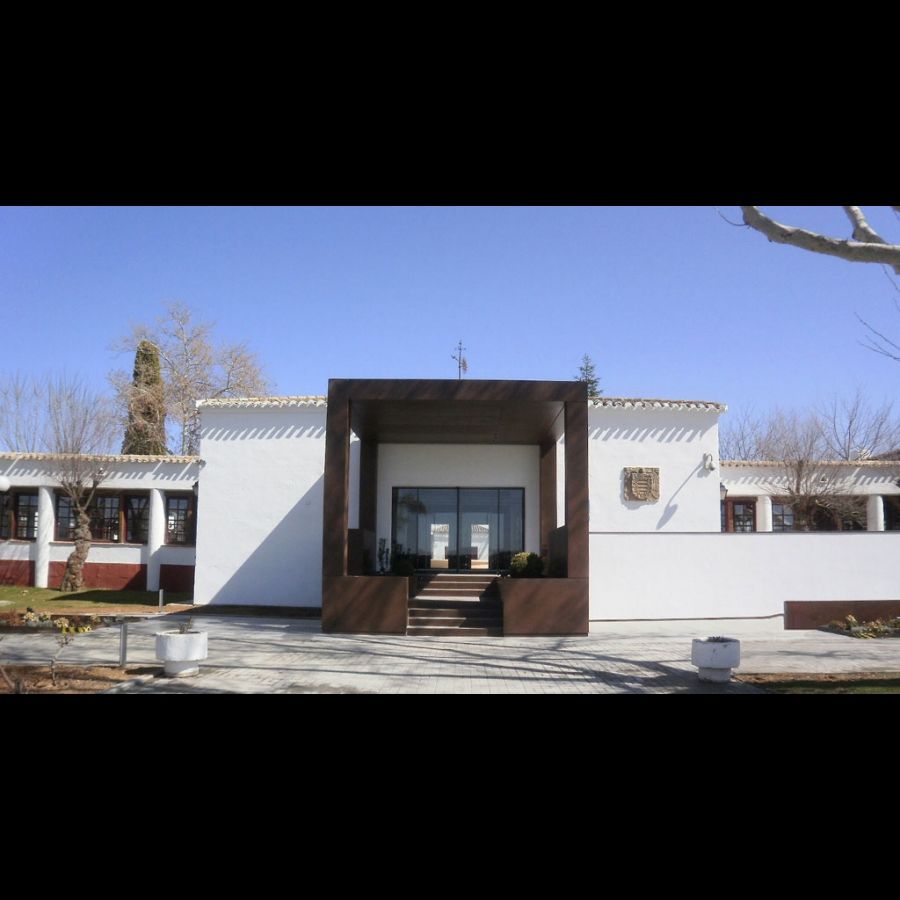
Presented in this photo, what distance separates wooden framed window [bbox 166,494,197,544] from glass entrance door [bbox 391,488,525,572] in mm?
6171

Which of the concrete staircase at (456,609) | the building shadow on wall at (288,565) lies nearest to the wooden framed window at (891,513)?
the concrete staircase at (456,609)

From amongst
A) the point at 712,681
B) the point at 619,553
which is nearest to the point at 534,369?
the point at 619,553

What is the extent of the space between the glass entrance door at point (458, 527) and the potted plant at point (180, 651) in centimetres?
759

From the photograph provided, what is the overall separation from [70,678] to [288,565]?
776cm

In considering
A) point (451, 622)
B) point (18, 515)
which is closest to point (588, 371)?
point (18, 515)

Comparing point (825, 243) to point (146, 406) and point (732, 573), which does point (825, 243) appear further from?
point (146, 406)

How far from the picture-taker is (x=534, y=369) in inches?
789

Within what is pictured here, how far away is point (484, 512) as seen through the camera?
16.8 m

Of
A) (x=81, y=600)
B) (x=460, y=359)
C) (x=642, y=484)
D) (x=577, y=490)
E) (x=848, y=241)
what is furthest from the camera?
(x=460, y=359)

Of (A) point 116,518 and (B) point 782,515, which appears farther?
(B) point 782,515
